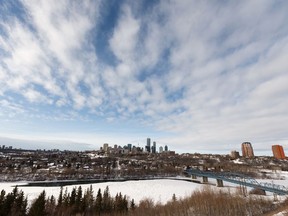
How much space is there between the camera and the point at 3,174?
15662cm

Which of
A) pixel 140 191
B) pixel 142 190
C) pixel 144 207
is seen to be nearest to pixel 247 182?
pixel 142 190

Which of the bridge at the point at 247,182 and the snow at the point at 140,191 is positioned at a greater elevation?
the bridge at the point at 247,182

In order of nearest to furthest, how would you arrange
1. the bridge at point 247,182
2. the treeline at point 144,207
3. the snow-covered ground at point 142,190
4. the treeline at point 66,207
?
the treeline at point 144,207
the treeline at point 66,207
the bridge at point 247,182
the snow-covered ground at point 142,190

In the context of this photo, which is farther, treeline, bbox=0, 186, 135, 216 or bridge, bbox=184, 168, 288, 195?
bridge, bbox=184, 168, 288, 195

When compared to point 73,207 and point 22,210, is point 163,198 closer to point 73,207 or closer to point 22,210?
point 73,207

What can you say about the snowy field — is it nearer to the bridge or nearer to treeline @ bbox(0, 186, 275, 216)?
the bridge

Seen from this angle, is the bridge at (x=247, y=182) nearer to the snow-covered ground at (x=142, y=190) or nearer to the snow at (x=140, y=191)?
the snow-covered ground at (x=142, y=190)

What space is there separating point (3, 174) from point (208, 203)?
6507 inches

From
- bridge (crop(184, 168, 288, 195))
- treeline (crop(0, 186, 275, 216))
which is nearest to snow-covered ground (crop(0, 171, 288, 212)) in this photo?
bridge (crop(184, 168, 288, 195))

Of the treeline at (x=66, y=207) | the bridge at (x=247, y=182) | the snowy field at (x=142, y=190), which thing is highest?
the bridge at (x=247, y=182)

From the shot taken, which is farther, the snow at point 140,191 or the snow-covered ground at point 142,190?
the snow-covered ground at point 142,190

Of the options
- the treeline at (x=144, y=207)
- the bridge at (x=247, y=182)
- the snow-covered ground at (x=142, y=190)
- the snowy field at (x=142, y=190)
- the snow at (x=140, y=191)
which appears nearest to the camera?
the treeline at (x=144, y=207)

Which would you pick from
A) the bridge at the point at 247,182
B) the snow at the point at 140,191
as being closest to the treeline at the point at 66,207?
the snow at the point at 140,191

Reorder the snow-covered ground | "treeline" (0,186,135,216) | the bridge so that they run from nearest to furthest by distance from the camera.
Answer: "treeline" (0,186,135,216) < the bridge < the snow-covered ground
